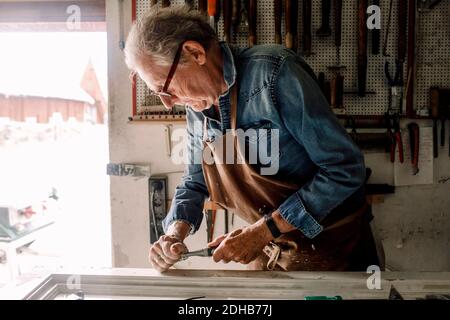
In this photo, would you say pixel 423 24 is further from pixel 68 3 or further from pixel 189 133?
pixel 68 3

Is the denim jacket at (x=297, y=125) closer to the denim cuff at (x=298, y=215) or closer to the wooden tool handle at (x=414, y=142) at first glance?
the denim cuff at (x=298, y=215)

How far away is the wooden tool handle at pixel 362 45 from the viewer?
1871 mm

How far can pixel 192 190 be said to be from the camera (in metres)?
1.26

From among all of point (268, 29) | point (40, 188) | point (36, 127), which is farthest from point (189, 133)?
point (36, 127)

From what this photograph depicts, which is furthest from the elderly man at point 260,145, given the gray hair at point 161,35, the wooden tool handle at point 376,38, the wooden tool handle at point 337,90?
the wooden tool handle at point 376,38

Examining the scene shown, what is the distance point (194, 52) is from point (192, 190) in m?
0.48

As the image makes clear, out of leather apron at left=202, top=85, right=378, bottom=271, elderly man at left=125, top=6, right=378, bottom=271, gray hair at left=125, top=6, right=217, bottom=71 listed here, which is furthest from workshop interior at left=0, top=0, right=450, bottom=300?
gray hair at left=125, top=6, right=217, bottom=71

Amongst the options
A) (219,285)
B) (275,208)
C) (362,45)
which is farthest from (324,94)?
(219,285)

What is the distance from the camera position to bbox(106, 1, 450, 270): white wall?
2.06m

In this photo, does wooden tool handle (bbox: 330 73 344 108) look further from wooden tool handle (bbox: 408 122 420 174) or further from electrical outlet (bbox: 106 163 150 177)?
electrical outlet (bbox: 106 163 150 177)

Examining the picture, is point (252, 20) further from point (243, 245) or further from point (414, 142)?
point (243, 245)

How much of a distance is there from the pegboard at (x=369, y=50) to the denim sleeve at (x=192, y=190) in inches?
34.9

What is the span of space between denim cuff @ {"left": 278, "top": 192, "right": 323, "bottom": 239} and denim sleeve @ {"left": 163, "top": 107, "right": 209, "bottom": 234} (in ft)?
1.03

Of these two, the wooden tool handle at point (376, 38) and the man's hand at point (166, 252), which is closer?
the man's hand at point (166, 252)
